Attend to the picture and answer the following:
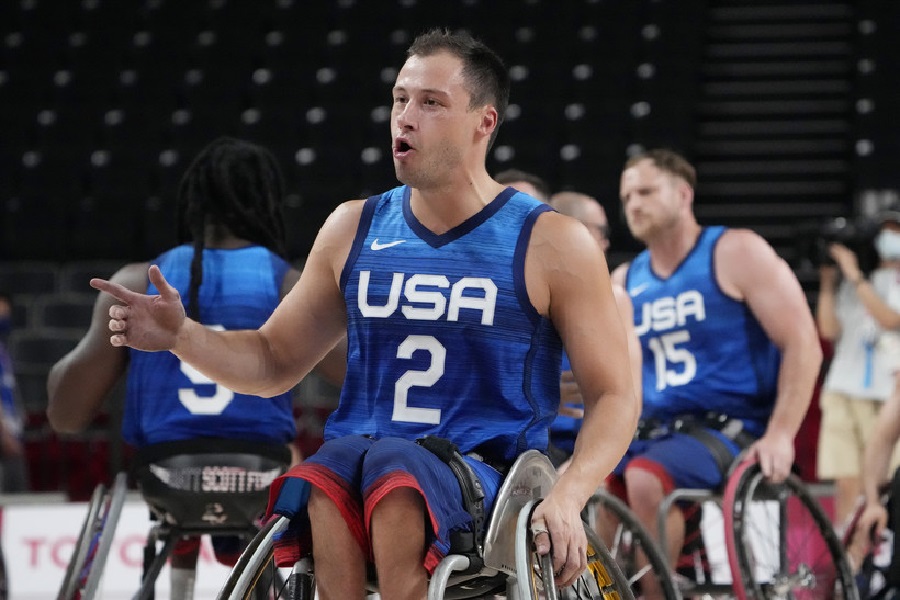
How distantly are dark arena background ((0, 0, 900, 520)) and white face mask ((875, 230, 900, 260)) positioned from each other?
11.1 feet

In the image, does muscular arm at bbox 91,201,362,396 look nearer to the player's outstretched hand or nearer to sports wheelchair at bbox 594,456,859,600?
the player's outstretched hand

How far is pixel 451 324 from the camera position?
2383 millimetres

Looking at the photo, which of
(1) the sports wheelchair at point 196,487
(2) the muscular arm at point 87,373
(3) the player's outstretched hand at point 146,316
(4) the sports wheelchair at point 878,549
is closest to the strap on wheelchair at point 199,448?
(1) the sports wheelchair at point 196,487

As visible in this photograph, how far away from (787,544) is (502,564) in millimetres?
2103

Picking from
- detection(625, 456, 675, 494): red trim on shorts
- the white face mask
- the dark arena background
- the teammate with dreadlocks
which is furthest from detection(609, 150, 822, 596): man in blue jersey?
the dark arena background

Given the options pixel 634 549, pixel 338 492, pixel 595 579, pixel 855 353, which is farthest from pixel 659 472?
pixel 855 353

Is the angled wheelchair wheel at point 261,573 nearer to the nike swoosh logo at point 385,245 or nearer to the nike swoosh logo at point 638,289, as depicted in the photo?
Answer: the nike swoosh logo at point 385,245

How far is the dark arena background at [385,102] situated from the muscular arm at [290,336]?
7.23 metres

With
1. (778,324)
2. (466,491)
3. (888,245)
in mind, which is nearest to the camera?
(466,491)

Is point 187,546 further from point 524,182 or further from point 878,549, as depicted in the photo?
point 878,549

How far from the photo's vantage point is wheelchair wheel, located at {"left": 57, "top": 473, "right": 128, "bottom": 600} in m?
3.03

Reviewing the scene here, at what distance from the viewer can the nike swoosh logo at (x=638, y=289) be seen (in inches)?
180

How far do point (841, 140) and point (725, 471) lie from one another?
25.3 feet

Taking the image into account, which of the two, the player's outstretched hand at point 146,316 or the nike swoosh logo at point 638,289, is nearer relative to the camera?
the player's outstretched hand at point 146,316
